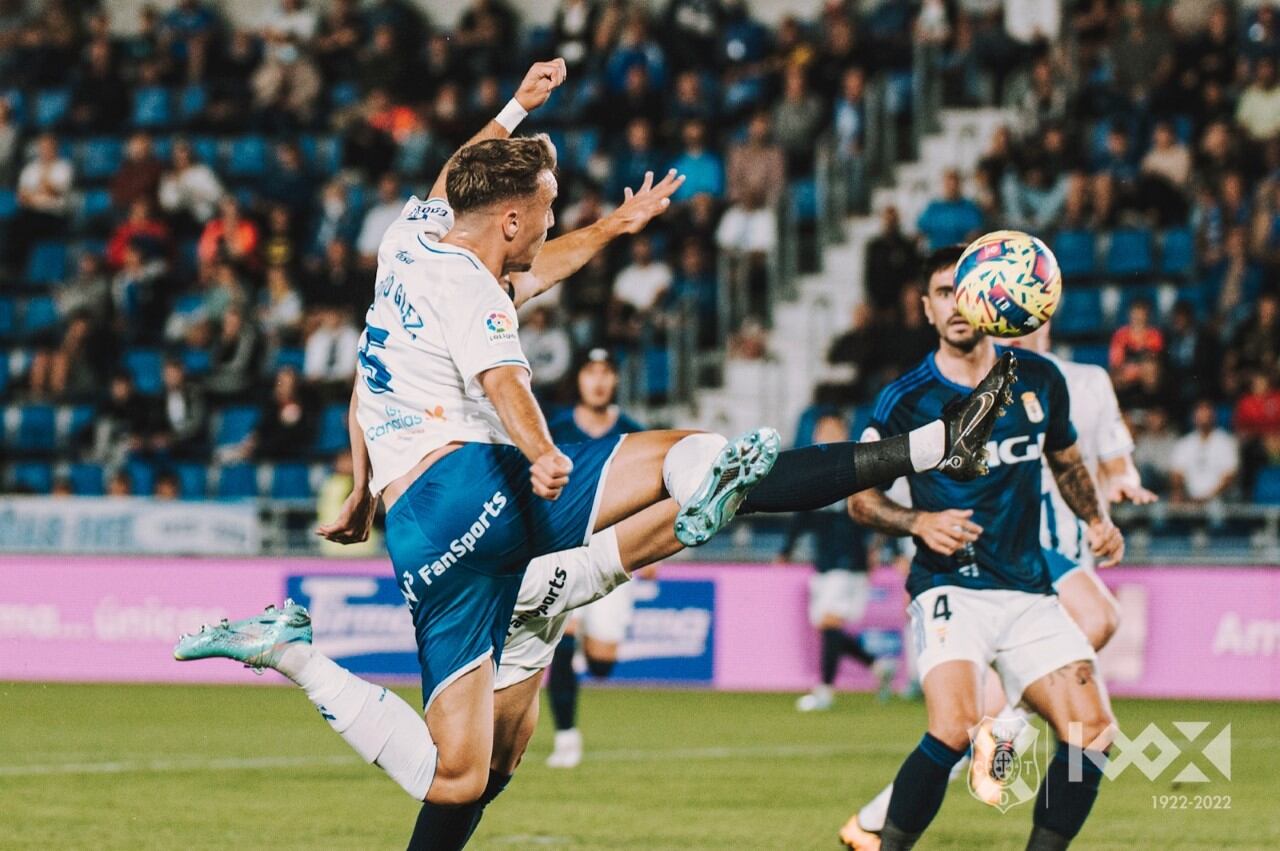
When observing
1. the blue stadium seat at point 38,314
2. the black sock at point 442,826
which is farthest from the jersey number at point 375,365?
the blue stadium seat at point 38,314

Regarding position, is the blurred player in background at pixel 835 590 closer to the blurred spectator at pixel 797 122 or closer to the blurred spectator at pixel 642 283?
the blurred spectator at pixel 642 283

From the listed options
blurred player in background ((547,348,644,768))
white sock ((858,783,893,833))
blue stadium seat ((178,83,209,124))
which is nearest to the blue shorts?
white sock ((858,783,893,833))

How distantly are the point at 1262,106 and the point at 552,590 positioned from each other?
558 inches

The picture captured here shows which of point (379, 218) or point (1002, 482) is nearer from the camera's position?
point (1002, 482)

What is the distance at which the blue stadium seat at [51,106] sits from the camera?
26297 millimetres

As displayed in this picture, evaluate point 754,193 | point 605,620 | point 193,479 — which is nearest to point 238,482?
point 193,479

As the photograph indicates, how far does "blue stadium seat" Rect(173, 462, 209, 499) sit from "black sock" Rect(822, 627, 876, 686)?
24.9ft

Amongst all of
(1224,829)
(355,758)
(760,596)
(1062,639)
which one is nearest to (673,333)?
(760,596)

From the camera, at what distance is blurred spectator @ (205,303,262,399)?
21.7 meters

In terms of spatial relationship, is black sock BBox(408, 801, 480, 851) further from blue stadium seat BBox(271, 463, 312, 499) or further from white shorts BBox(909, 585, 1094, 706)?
blue stadium seat BBox(271, 463, 312, 499)

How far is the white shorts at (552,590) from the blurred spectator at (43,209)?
60.4 feet

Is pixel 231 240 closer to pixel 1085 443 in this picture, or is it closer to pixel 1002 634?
pixel 1085 443

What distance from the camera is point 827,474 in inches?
272

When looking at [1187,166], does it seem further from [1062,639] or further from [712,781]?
[1062,639]
